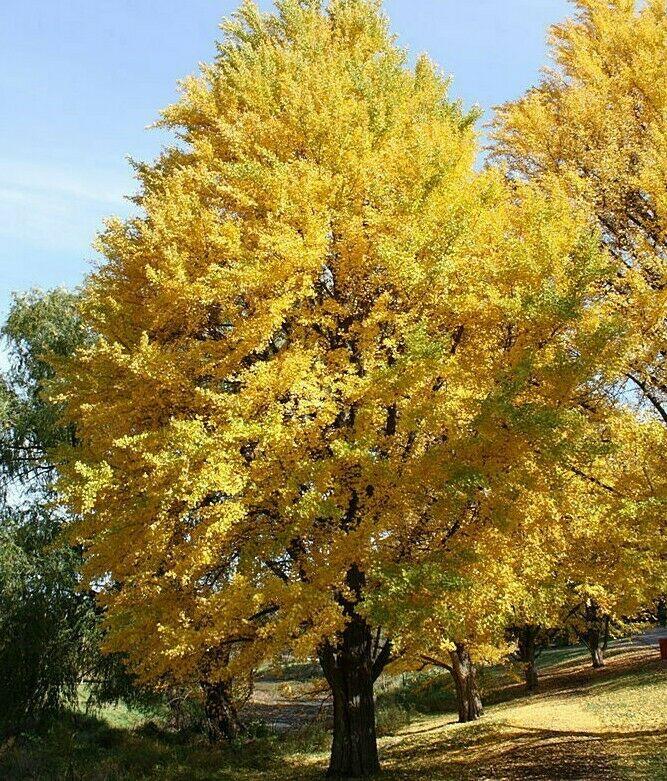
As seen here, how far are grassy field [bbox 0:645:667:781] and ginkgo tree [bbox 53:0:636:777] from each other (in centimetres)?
261

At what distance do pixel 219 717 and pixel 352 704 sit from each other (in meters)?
7.03

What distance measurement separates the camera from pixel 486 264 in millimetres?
7711

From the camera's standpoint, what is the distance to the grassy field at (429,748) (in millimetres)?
9047

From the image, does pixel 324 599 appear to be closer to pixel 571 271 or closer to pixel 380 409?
pixel 380 409

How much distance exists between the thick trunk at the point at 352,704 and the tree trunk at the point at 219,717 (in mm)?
3563

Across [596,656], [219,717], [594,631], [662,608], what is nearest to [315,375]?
[219,717]

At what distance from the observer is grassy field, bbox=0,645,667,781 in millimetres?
9047

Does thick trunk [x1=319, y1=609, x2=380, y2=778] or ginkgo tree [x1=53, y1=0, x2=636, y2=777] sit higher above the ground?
ginkgo tree [x1=53, y1=0, x2=636, y2=777]

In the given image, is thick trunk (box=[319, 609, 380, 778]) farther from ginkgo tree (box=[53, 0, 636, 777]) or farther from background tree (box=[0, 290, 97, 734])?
background tree (box=[0, 290, 97, 734])

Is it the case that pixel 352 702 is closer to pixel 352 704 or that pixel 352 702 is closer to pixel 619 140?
pixel 352 704

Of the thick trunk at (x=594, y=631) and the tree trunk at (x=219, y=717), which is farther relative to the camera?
the thick trunk at (x=594, y=631)

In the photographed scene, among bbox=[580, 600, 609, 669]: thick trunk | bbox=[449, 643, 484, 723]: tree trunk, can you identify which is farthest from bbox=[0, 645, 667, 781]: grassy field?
bbox=[580, 600, 609, 669]: thick trunk

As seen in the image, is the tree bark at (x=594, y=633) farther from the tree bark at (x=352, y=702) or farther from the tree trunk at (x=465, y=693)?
the tree bark at (x=352, y=702)

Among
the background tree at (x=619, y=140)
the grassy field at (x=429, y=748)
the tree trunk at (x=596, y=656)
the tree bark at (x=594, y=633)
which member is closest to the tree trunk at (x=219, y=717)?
the grassy field at (x=429, y=748)
